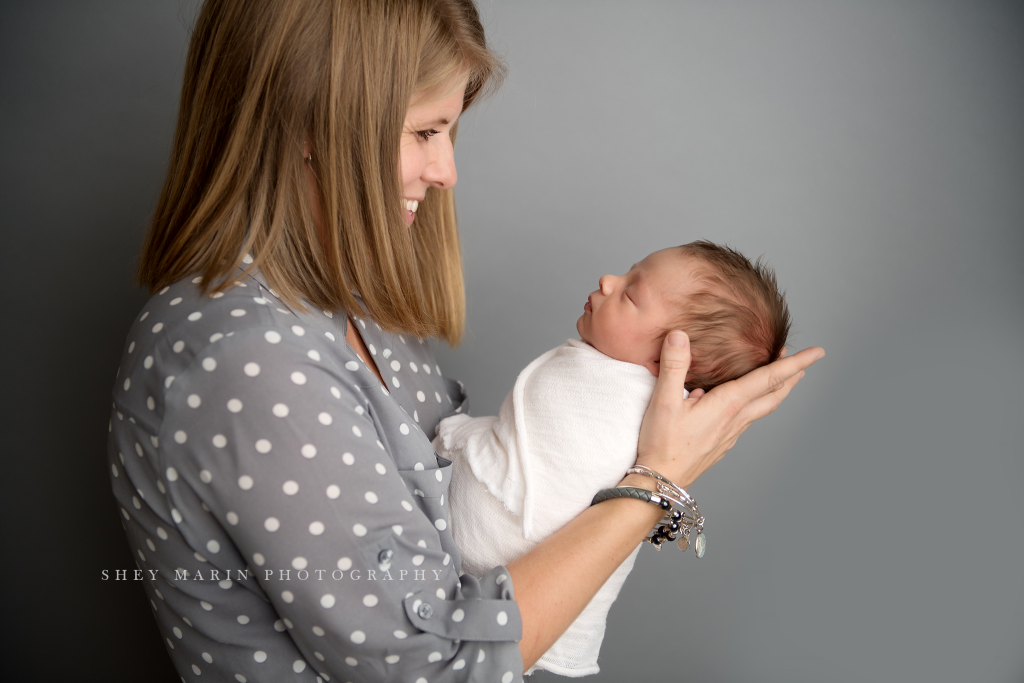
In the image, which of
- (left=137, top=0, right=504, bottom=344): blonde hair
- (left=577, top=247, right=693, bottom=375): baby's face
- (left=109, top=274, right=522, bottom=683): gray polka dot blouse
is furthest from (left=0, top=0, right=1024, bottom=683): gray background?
(left=109, top=274, right=522, bottom=683): gray polka dot blouse

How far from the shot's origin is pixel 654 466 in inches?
42.8

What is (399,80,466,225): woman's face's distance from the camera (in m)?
1.01

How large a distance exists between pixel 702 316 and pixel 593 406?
0.28m

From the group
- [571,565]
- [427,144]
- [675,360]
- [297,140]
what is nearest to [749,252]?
[675,360]

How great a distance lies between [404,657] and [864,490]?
1650 mm

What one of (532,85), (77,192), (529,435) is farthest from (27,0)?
(529,435)

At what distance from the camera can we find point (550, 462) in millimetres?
1127

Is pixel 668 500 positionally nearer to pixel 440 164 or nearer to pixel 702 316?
pixel 702 316

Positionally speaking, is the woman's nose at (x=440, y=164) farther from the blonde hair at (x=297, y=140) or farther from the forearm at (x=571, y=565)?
the forearm at (x=571, y=565)

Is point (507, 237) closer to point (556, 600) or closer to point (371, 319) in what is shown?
point (371, 319)

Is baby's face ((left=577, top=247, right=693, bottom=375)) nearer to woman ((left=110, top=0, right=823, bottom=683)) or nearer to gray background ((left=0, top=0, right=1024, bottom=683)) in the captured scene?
woman ((left=110, top=0, right=823, bottom=683))

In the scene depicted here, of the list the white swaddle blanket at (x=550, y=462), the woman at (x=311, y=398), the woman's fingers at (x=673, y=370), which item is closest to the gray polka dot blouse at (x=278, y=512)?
the woman at (x=311, y=398)

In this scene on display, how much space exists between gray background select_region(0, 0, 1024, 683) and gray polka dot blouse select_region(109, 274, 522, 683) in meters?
1.12

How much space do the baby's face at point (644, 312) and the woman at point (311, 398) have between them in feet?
0.34
